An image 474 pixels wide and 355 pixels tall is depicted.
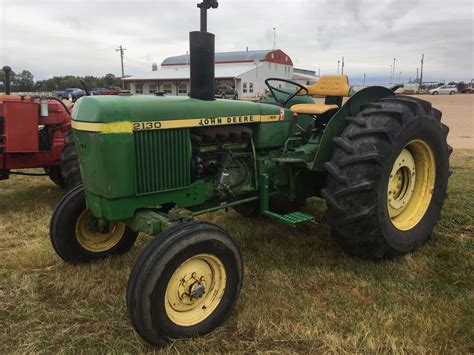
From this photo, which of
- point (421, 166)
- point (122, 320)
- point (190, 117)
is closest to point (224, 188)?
point (190, 117)

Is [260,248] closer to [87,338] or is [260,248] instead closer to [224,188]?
[224,188]

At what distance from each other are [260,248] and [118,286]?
134 cm

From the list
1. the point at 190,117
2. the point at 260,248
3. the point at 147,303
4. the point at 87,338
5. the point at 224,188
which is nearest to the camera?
the point at 147,303

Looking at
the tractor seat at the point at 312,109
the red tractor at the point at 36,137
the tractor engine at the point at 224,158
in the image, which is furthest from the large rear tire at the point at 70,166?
the tractor seat at the point at 312,109

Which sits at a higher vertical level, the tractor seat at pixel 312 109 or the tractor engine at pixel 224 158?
the tractor seat at pixel 312 109

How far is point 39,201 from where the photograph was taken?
5.93 m

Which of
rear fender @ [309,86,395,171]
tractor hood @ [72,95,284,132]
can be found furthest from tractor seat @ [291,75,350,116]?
tractor hood @ [72,95,284,132]

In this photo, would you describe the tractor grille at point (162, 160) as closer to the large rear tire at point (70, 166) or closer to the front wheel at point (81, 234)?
the front wheel at point (81, 234)

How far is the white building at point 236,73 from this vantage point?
150 ft

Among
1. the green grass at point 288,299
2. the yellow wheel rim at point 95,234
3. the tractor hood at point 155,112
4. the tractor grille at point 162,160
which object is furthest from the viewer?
the yellow wheel rim at point 95,234

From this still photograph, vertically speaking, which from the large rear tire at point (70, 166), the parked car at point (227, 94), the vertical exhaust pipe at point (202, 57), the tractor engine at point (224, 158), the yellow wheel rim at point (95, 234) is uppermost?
the vertical exhaust pipe at point (202, 57)

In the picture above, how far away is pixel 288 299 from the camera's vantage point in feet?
10.1

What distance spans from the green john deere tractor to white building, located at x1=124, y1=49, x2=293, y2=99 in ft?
122

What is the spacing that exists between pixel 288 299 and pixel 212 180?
3.47 ft
